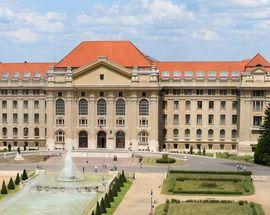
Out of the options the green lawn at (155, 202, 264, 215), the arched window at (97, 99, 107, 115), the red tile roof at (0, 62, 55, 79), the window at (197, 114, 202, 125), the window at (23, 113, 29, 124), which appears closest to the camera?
the green lawn at (155, 202, 264, 215)

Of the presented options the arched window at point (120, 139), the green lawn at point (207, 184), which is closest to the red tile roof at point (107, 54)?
the arched window at point (120, 139)

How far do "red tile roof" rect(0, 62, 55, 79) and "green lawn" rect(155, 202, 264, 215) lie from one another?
72263 millimetres

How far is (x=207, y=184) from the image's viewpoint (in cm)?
8612

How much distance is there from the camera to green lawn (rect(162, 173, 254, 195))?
8031 centimetres

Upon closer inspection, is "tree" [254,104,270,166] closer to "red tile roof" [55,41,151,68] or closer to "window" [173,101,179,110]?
"window" [173,101,179,110]

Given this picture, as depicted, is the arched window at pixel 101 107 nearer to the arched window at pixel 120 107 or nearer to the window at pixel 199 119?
the arched window at pixel 120 107

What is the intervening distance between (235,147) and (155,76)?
23.5 m

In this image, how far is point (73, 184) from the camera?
83.6 m

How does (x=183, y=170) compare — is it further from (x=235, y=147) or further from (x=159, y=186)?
(x=235, y=147)

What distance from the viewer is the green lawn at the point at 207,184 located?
80.3 meters

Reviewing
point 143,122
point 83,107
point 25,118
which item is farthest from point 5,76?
point 143,122

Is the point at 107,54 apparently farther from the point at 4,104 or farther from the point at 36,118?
the point at 4,104

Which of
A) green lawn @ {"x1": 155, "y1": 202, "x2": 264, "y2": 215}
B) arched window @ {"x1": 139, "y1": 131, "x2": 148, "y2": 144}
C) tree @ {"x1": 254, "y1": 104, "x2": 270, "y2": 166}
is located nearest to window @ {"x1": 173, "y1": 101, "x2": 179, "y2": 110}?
arched window @ {"x1": 139, "y1": 131, "x2": 148, "y2": 144}

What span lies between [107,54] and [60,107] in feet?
49.9
